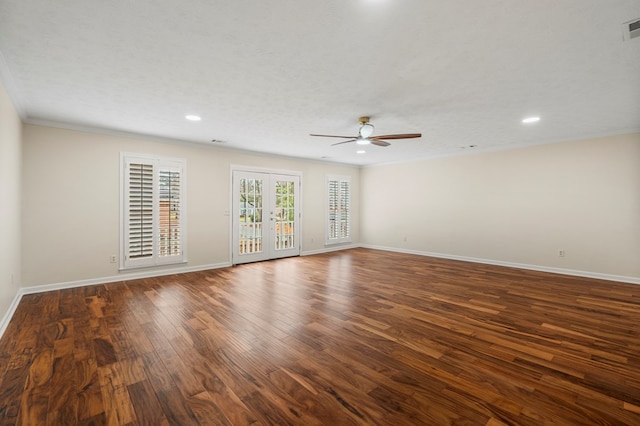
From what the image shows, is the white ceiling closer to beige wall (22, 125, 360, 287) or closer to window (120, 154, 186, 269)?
beige wall (22, 125, 360, 287)

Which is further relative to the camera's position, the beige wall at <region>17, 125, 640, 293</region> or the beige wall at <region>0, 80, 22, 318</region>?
the beige wall at <region>17, 125, 640, 293</region>

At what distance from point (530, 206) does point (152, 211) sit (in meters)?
7.15

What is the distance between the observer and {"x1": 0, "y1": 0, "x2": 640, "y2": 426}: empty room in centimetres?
187

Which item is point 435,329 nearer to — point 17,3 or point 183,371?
point 183,371

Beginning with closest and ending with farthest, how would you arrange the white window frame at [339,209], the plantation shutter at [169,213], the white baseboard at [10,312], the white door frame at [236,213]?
the white baseboard at [10,312]
the plantation shutter at [169,213]
the white door frame at [236,213]
the white window frame at [339,209]

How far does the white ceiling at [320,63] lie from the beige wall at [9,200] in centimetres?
31

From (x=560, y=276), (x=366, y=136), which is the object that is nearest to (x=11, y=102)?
(x=366, y=136)

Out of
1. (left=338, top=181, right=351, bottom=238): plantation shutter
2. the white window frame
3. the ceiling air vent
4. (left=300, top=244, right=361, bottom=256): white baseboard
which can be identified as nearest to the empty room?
the ceiling air vent

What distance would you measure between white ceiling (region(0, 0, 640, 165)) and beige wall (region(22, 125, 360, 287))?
1.16 ft

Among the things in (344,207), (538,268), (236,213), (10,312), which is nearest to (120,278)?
(10,312)

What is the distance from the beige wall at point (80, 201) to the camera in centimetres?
409

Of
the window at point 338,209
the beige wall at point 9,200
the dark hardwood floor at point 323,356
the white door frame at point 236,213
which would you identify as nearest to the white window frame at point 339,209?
the window at point 338,209

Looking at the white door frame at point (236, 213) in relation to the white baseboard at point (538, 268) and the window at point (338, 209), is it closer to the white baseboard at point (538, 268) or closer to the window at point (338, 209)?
the window at point (338, 209)

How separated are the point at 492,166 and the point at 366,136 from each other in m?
3.60
